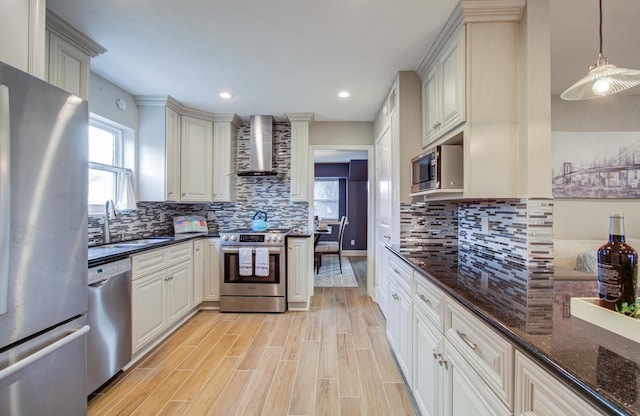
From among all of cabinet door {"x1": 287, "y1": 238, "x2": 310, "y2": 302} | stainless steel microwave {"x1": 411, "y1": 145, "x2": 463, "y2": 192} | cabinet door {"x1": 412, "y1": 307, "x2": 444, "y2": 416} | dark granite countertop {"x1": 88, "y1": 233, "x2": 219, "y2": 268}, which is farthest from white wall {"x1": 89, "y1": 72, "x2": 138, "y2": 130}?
cabinet door {"x1": 412, "y1": 307, "x2": 444, "y2": 416}

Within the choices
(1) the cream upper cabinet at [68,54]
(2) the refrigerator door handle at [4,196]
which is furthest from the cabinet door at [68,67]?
(2) the refrigerator door handle at [4,196]

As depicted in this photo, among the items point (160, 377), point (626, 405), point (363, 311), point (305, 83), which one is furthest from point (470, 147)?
point (160, 377)

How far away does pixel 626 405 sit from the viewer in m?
0.47

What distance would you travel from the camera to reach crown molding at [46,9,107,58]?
1.71 m

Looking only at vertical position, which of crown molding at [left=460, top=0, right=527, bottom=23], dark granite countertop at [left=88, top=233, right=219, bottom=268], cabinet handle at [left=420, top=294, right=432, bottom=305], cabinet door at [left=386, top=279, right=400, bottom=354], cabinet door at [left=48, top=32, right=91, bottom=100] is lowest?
cabinet door at [left=386, top=279, right=400, bottom=354]

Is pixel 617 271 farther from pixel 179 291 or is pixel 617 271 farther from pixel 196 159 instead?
pixel 196 159

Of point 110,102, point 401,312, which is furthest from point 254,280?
point 110,102

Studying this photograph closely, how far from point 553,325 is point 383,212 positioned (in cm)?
228

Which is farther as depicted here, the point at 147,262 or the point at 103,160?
the point at 103,160

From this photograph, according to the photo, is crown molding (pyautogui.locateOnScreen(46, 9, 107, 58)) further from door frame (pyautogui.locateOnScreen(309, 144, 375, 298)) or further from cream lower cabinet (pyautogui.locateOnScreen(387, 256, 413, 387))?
cream lower cabinet (pyautogui.locateOnScreen(387, 256, 413, 387))

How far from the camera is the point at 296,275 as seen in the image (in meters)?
3.25

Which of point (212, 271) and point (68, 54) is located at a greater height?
point (68, 54)

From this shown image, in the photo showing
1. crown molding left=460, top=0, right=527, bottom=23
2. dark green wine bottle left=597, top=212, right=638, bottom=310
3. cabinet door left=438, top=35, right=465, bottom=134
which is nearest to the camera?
dark green wine bottle left=597, top=212, right=638, bottom=310

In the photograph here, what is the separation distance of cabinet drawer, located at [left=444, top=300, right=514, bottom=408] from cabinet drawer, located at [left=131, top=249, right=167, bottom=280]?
218cm
